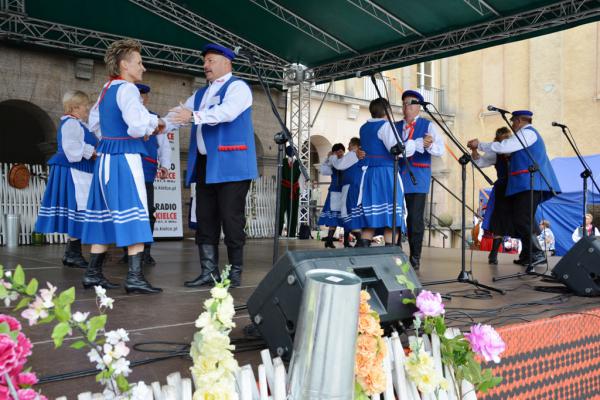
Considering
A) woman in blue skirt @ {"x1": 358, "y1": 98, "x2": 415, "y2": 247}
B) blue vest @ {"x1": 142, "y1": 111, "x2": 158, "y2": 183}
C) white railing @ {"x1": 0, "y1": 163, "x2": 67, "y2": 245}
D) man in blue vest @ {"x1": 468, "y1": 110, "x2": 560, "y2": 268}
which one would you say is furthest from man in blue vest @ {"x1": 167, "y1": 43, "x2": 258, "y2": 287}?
white railing @ {"x1": 0, "y1": 163, "x2": 67, "y2": 245}

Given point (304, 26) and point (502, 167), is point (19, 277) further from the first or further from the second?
point (304, 26)

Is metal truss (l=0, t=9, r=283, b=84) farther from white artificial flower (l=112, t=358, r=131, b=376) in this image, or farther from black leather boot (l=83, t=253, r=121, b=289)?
white artificial flower (l=112, t=358, r=131, b=376)

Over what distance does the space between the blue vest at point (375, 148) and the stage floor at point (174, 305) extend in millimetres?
1046

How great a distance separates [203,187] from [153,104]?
6494 millimetres

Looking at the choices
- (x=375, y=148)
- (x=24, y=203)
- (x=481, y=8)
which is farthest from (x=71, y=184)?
(x=481, y=8)

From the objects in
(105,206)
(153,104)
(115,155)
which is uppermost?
(153,104)

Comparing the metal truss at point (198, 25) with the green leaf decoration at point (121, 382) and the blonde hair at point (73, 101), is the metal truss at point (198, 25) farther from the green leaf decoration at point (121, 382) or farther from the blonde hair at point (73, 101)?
the green leaf decoration at point (121, 382)

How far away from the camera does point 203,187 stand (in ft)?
12.6

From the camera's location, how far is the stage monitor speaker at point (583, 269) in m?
3.74

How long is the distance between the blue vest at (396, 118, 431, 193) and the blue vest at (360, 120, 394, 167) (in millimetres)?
238

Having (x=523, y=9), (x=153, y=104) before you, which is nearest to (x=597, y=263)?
(x=523, y=9)

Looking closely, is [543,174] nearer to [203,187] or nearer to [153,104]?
[203,187]

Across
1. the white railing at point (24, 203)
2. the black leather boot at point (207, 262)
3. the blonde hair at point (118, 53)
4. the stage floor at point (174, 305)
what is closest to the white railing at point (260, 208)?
the white railing at point (24, 203)

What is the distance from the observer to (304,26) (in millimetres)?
8328
